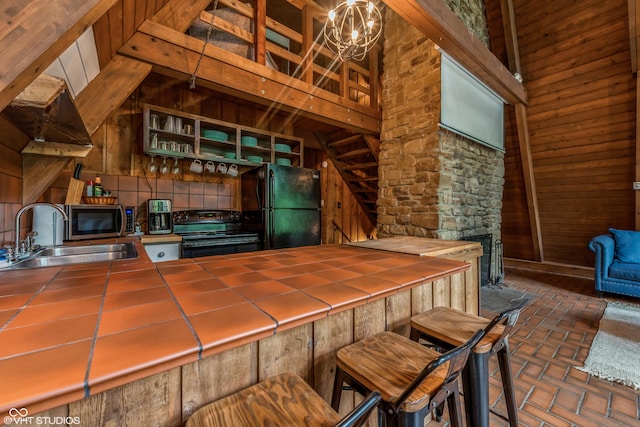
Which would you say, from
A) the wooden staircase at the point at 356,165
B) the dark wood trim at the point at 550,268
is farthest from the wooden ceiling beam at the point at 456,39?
the dark wood trim at the point at 550,268

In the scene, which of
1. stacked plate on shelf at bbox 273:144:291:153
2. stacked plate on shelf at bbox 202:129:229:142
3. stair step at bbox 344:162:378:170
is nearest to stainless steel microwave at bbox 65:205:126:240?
stacked plate on shelf at bbox 202:129:229:142

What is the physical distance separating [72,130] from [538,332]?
3925mm

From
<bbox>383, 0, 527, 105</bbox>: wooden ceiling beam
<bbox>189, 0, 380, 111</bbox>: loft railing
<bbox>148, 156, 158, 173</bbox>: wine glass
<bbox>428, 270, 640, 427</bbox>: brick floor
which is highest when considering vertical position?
<bbox>189, 0, 380, 111</bbox>: loft railing

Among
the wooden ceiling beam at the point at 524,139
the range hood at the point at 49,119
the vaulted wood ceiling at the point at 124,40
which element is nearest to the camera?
the vaulted wood ceiling at the point at 124,40

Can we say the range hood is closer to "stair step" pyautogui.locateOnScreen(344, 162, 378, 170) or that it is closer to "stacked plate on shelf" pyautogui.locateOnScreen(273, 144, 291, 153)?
"stacked plate on shelf" pyautogui.locateOnScreen(273, 144, 291, 153)

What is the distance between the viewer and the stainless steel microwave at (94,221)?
6.91 feet

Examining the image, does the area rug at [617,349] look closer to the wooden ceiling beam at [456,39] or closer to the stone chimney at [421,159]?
the stone chimney at [421,159]

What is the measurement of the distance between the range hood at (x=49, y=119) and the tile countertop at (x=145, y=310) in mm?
709

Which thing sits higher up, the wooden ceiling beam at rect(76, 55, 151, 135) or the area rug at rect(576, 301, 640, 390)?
the wooden ceiling beam at rect(76, 55, 151, 135)

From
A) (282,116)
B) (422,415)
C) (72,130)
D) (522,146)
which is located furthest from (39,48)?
(522,146)

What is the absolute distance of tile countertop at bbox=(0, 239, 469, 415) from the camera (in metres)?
0.48

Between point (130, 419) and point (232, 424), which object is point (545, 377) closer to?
point (232, 424)

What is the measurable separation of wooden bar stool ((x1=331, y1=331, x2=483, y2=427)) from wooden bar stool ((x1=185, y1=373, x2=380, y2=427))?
0.62ft

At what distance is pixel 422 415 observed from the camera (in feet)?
2.49
